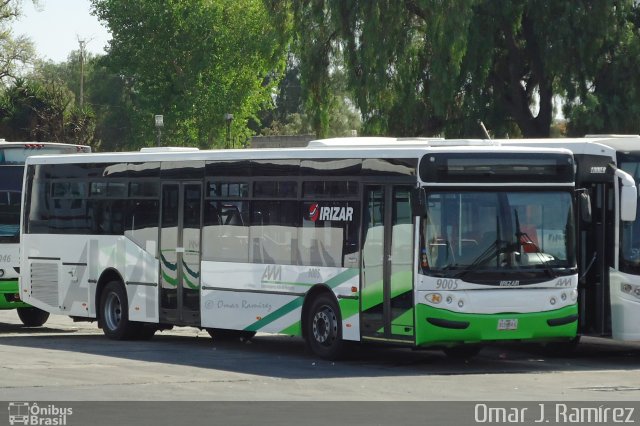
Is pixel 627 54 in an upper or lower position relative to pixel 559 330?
upper

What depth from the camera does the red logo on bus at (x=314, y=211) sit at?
62.8 feet

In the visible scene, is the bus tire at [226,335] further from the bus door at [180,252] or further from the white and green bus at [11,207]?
the white and green bus at [11,207]

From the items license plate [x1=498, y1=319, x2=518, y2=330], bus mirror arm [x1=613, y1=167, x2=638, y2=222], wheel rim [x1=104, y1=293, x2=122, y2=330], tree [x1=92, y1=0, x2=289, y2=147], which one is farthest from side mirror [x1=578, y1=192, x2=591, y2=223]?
tree [x1=92, y1=0, x2=289, y2=147]

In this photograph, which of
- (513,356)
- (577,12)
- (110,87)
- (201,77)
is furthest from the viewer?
(110,87)

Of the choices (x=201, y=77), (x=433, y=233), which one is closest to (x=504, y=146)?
(x=433, y=233)

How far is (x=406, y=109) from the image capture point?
41.3 metres

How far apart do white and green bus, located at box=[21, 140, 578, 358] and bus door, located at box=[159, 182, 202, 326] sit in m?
0.03

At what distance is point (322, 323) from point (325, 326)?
0.11 metres

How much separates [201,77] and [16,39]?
1785 centimetres

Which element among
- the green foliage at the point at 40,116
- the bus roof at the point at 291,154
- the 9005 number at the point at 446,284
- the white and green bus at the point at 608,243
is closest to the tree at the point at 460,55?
the bus roof at the point at 291,154

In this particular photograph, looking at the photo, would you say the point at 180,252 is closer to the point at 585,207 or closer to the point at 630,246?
the point at 585,207

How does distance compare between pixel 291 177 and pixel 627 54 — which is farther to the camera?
pixel 627 54

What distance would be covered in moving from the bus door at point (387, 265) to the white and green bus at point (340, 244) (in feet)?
0.06

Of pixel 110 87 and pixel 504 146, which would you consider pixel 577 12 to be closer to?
pixel 504 146
